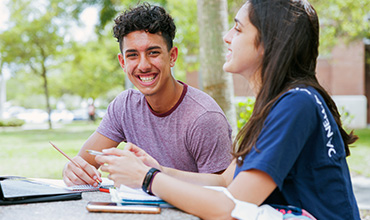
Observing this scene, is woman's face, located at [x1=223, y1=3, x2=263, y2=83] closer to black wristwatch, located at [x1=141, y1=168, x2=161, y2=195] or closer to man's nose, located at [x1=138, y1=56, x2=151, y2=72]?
black wristwatch, located at [x1=141, y1=168, x2=161, y2=195]

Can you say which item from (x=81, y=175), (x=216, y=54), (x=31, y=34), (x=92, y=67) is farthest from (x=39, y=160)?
(x=92, y=67)

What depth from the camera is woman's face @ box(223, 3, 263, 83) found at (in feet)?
5.71

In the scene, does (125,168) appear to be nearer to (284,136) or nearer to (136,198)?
(136,198)

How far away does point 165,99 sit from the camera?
254 cm

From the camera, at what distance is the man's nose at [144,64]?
8.07 ft

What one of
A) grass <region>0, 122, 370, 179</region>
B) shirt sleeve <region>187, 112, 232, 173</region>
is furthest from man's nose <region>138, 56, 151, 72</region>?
grass <region>0, 122, 370, 179</region>

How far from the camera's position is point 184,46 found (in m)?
15.7

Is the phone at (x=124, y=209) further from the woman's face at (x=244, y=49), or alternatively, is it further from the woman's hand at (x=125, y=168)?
the woman's face at (x=244, y=49)

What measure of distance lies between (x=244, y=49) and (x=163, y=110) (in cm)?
94

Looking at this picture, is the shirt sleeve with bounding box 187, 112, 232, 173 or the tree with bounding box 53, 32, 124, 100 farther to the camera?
the tree with bounding box 53, 32, 124, 100

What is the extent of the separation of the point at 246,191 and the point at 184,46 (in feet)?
47.6

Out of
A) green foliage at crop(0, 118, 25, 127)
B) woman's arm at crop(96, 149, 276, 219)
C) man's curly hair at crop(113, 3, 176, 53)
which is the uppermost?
man's curly hair at crop(113, 3, 176, 53)

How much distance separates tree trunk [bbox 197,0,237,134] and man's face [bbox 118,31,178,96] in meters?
2.03

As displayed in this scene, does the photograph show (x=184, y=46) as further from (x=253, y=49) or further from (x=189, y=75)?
(x=253, y=49)
